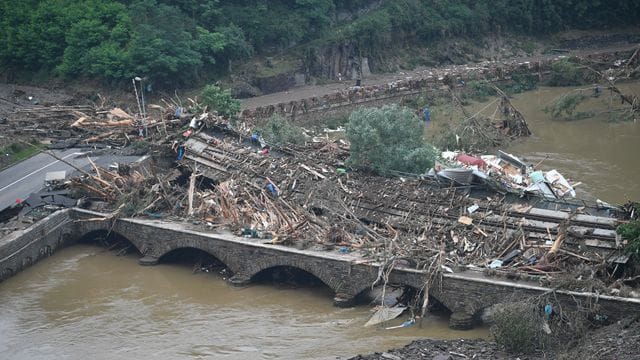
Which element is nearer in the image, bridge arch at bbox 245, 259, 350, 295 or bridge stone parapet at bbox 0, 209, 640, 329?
bridge stone parapet at bbox 0, 209, 640, 329

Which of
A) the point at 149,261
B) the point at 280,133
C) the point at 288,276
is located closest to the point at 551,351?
the point at 288,276

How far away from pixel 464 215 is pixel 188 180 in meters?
12.0

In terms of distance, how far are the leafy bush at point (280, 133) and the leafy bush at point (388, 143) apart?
13.9 feet

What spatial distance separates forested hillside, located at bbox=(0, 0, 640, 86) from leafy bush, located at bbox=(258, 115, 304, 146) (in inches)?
447

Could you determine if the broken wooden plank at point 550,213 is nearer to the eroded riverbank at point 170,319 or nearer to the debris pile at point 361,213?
the debris pile at point 361,213

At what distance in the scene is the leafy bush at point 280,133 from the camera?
122 ft

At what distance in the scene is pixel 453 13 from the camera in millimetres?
62031

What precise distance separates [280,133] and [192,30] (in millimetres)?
15876

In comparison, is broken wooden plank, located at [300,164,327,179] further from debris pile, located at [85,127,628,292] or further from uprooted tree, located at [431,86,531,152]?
uprooted tree, located at [431,86,531,152]

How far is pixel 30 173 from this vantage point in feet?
124

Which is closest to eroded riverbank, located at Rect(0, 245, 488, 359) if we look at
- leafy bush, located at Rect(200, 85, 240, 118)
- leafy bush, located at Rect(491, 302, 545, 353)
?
leafy bush, located at Rect(491, 302, 545, 353)

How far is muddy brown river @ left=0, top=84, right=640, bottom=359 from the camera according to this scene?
84.7 ft

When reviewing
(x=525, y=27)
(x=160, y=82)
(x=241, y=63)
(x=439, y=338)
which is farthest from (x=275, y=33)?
(x=439, y=338)

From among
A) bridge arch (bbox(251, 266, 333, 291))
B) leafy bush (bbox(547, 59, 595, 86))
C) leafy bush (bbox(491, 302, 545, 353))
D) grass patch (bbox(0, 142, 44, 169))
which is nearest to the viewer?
leafy bush (bbox(491, 302, 545, 353))
